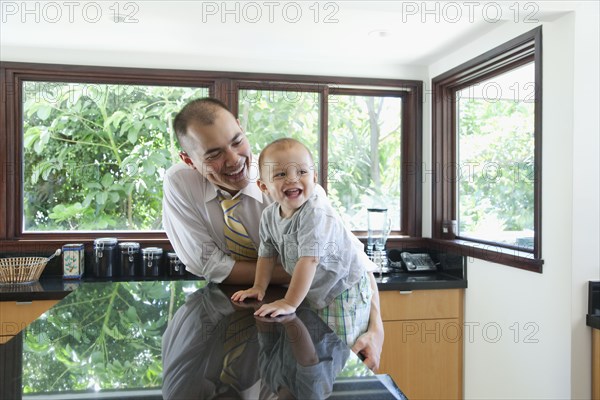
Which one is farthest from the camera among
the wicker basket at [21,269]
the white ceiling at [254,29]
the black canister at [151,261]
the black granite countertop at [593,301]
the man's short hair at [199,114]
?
the black canister at [151,261]

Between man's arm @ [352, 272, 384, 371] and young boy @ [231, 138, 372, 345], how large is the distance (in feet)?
0.07

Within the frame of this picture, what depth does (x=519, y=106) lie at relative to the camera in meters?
2.70

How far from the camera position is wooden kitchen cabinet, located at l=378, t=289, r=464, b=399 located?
3057 millimetres

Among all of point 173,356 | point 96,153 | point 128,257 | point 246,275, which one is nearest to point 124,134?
point 96,153

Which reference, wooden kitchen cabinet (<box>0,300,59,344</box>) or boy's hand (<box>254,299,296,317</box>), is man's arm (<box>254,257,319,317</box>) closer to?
boy's hand (<box>254,299,296,317</box>)

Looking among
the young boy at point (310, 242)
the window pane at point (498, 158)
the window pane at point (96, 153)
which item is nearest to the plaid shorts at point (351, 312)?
the young boy at point (310, 242)

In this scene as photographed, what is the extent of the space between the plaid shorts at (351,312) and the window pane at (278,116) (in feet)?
6.86

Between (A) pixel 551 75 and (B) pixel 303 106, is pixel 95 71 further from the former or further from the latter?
(A) pixel 551 75

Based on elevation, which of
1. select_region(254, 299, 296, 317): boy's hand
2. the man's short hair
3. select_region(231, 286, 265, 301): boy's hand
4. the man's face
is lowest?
select_region(231, 286, 265, 301): boy's hand

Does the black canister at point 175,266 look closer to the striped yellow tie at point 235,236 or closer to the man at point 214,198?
the man at point 214,198

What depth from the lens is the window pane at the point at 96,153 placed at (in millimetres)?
3252

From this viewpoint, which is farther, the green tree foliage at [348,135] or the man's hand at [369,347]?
the green tree foliage at [348,135]

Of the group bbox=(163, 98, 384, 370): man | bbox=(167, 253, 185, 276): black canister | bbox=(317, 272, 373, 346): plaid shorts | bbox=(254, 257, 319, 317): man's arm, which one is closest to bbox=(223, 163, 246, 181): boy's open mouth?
bbox=(163, 98, 384, 370): man

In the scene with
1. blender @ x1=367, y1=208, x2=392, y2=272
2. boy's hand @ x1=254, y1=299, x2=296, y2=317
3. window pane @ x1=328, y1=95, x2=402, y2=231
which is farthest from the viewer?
window pane @ x1=328, y1=95, x2=402, y2=231
